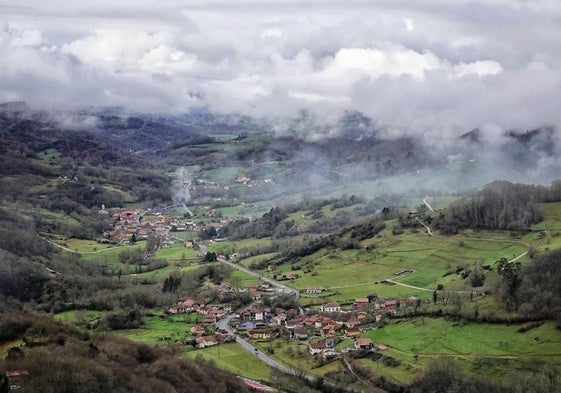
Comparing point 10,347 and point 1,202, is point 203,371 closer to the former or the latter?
point 10,347

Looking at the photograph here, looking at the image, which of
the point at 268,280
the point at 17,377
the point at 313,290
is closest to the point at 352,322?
the point at 313,290

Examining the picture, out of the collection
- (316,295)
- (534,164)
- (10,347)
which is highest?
(534,164)

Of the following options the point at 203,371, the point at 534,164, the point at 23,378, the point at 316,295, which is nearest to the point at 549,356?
the point at 203,371

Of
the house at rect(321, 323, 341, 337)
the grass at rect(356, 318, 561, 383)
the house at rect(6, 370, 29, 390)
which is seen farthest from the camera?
the house at rect(321, 323, 341, 337)

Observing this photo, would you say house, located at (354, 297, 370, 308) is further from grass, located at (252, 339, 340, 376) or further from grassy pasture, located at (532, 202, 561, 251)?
grassy pasture, located at (532, 202, 561, 251)

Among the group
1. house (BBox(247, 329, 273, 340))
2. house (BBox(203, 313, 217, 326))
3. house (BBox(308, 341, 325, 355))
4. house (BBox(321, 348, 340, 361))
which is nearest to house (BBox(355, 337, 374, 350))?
house (BBox(321, 348, 340, 361))

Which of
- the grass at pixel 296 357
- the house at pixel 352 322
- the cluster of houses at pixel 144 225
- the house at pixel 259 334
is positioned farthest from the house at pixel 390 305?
the cluster of houses at pixel 144 225
